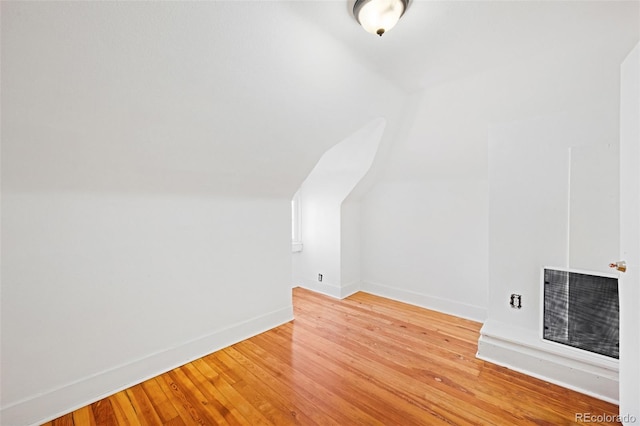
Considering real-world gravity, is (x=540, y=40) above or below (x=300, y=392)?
above

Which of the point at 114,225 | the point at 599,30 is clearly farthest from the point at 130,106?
the point at 599,30

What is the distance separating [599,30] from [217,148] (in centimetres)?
239

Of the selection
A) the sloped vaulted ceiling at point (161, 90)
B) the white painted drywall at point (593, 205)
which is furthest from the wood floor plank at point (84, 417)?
the white painted drywall at point (593, 205)

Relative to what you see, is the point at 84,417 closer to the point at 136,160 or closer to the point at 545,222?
the point at 136,160

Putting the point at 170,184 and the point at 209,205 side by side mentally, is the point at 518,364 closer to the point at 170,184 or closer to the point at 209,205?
the point at 209,205

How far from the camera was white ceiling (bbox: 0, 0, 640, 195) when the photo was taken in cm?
117

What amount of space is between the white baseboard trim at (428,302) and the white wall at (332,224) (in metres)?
0.27

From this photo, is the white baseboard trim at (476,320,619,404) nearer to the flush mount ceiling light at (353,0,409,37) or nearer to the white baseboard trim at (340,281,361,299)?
the white baseboard trim at (340,281,361,299)

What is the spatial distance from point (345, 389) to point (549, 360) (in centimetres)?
137

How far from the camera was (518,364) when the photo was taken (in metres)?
1.90

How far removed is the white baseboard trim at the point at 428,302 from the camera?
2750 millimetres

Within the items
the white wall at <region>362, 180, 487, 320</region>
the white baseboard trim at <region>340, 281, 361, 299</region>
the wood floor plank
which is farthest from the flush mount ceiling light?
the white baseboard trim at <region>340, 281, 361, 299</region>

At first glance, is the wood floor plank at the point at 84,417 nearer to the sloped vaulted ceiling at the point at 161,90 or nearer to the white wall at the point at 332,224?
the sloped vaulted ceiling at the point at 161,90
